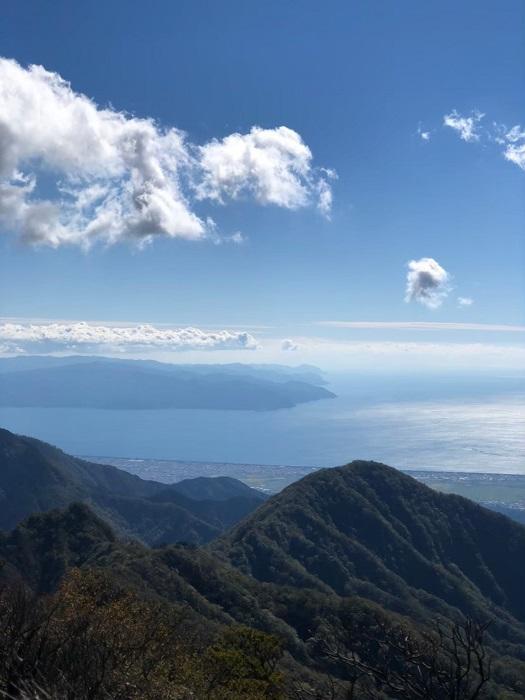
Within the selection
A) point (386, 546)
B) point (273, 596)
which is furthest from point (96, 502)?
point (273, 596)

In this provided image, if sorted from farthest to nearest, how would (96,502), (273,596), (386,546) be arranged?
(96,502) < (386,546) < (273,596)

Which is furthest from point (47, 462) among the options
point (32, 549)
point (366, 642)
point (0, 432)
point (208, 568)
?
point (366, 642)

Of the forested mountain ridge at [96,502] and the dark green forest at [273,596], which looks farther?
the forested mountain ridge at [96,502]

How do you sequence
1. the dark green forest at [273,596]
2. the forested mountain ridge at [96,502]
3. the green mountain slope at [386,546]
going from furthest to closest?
the forested mountain ridge at [96,502]
the green mountain slope at [386,546]
the dark green forest at [273,596]

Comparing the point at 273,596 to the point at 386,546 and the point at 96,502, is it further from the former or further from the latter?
the point at 96,502

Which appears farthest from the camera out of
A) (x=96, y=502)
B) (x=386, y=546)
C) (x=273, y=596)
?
(x=96, y=502)

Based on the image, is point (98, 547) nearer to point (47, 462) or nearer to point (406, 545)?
point (406, 545)

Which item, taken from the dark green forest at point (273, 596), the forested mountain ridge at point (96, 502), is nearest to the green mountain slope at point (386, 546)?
the dark green forest at point (273, 596)

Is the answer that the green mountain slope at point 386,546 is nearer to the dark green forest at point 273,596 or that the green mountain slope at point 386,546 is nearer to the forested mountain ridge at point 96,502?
the dark green forest at point 273,596

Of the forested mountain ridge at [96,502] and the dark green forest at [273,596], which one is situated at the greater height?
the dark green forest at [273,596]

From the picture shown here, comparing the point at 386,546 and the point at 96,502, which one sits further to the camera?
the point at 96,502

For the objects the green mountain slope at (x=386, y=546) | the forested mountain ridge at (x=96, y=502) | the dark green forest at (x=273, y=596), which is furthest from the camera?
the forested mountain ridge at (x=96, y=502)
